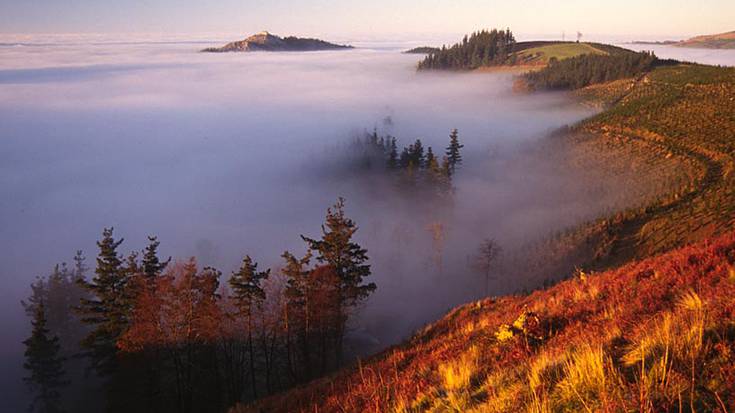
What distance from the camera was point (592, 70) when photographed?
162375 millimetres

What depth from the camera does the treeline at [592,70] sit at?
149250 millimetres

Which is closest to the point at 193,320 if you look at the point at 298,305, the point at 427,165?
the point at 298,305

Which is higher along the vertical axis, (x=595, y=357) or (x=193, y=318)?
(x=595, y=357)

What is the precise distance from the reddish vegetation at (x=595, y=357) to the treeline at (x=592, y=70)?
6672 inches

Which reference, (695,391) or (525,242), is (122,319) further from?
(525,242)

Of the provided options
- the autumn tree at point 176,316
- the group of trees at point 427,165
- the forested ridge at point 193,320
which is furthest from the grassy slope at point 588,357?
the group of trees at point 427,165

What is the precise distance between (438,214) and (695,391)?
86405 millimetres

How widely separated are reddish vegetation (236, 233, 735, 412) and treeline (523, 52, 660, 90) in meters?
169

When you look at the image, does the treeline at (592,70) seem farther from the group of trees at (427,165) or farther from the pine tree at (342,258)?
the pine tree at (342,258)

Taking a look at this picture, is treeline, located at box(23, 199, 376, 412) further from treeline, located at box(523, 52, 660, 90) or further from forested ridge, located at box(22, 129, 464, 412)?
treeline, located at box(523, 52, 660, 90)

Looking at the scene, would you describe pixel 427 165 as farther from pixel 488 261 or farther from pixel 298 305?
pixel 298 305

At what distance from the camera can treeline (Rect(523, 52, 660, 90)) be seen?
14925 cm

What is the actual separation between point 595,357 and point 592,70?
7485 inches

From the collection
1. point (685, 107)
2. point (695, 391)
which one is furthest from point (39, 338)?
point (685, 107)
